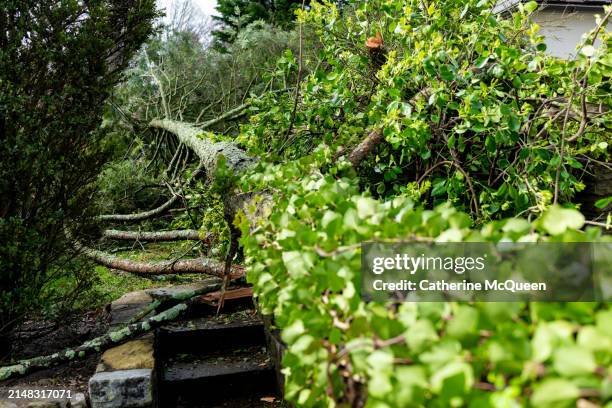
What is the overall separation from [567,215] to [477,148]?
2775 millimetres

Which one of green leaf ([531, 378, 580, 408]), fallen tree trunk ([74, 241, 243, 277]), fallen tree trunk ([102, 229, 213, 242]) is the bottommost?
fallen tree trunk ([74, 241, 243, 277])

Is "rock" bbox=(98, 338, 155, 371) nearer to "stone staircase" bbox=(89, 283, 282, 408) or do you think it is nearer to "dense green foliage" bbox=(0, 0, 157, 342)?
"stone staircase" bbox=(89, 283, 282, 408)

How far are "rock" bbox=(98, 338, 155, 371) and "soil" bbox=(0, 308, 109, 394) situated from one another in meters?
0.22

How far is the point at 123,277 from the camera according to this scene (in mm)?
5734

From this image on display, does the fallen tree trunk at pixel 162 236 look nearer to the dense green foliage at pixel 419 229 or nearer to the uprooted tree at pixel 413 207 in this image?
the uprooted tree at pixel 413 207

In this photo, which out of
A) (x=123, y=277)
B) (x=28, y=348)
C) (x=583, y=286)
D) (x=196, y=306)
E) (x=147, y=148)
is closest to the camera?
(x=583, y=286)

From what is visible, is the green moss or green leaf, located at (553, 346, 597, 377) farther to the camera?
the green moss

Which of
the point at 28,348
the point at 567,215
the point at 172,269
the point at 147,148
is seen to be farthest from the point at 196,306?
the point at 147,148

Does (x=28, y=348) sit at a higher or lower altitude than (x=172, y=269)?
lower

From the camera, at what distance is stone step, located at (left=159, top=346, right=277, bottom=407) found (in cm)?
310

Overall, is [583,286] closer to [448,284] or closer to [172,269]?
[448,284]

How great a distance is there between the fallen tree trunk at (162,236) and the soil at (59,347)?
1.14 m

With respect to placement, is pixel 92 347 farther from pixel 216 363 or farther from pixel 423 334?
pixel 423 334

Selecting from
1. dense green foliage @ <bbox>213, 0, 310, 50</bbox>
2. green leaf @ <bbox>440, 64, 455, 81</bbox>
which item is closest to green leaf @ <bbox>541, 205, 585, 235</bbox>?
green leaf @ <bbox>440, 64, 455, 81</bbox>
